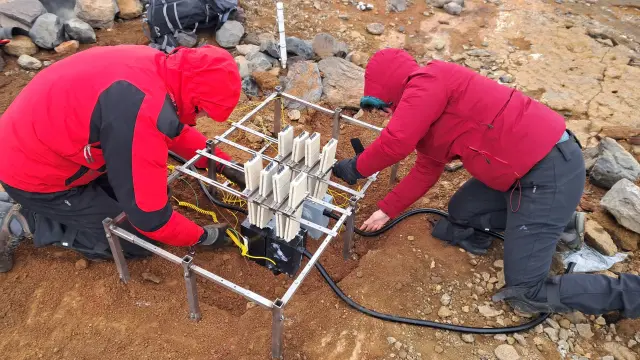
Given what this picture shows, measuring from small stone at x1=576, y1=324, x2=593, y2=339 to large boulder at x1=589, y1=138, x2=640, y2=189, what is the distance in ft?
→ 5.14

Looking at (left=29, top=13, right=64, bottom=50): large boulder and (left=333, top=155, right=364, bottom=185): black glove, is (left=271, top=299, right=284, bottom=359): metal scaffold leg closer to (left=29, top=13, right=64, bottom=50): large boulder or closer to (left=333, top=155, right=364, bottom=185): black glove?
(left=333, top=155, right=364, bottom=185): black glove

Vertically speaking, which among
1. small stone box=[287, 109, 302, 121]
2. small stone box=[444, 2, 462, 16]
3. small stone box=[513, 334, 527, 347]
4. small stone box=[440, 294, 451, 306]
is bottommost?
small stone box=[287, 109, 302, 121]

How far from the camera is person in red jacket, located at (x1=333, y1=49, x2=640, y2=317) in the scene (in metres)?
2.88

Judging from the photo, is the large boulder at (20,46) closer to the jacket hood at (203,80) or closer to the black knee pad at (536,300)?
the jacket hood at (203,80)

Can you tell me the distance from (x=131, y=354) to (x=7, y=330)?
2.68 ft

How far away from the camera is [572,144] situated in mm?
3057

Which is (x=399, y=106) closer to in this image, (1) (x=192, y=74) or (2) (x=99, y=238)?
(1) (x=192, y=74)

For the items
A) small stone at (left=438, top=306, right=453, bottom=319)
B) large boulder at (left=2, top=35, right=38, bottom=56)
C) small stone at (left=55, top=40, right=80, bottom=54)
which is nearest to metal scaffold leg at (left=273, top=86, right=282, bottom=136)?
small stone at (left=438, top=306, right=453, bottom=319)

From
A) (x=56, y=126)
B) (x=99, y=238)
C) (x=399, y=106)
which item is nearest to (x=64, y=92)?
(x=56, y=126)

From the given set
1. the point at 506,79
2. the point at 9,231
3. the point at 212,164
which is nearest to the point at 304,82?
the point at 212,164

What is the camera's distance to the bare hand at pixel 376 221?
3.67 metres

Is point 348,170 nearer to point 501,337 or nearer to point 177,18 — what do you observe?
point 501,337

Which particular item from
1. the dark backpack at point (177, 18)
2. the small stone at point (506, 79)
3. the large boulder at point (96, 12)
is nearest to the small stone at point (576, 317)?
the small stone at point (506, 79)

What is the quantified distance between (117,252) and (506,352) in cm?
250
